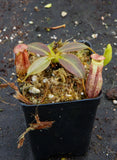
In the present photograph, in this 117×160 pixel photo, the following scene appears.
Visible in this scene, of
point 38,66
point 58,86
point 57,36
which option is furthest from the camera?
point 57,36

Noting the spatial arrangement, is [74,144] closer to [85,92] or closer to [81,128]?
[81,128]

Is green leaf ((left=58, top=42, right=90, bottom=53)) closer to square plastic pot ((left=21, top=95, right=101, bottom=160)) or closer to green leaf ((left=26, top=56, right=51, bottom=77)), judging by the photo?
green leaf ((left=26, top=56, right=51, bottom=77))

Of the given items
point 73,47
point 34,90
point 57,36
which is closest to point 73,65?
point 73,47

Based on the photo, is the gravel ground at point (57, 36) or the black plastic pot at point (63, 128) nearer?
the black plastic pot at point (63, 128)

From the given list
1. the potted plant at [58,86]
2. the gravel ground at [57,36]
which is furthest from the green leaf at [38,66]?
the gravel ground at [57,36]

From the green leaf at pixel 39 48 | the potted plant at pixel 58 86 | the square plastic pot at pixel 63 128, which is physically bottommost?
the square plastic pot at pixel 63 128

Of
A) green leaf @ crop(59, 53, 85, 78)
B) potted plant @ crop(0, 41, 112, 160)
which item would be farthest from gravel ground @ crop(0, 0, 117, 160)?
green leaf @ crop(59, 53, 85, 78)

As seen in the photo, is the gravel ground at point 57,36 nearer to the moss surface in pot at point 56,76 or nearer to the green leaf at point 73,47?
the moss surface in pot at point 56,76

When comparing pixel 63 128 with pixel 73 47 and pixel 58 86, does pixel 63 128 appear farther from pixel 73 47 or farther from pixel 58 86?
pixel 73 47
